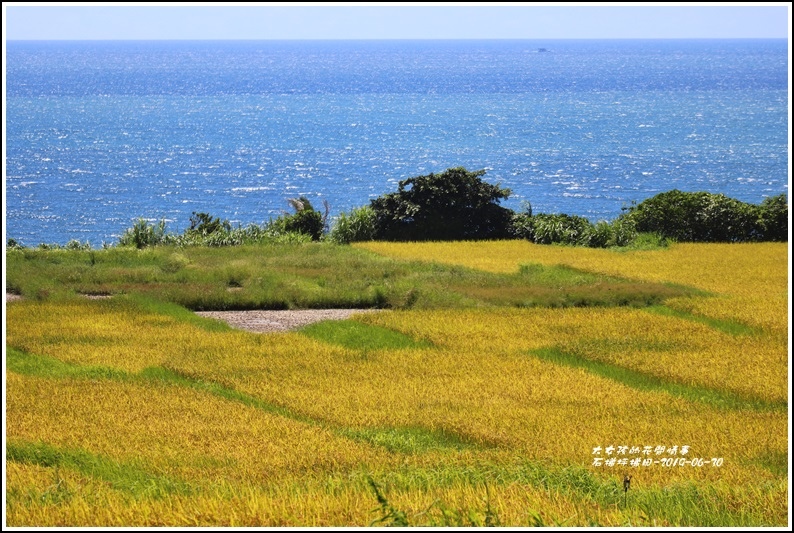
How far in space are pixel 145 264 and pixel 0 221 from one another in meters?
16.7

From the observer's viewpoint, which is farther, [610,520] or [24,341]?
[24,341]

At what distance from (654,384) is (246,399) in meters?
5.31

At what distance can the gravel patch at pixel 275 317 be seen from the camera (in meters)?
18.6

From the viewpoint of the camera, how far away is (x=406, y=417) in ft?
38.3

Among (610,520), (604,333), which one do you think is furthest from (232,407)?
(604,333)

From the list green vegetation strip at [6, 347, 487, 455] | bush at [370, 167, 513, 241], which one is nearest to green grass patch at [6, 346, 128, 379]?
green vegetation strip at [6, 347, 487, 455]

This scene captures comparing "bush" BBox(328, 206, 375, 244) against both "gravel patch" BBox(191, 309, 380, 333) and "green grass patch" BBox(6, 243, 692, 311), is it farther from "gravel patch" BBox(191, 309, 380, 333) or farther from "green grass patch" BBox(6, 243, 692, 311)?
"gravel patch" BBox(191, 309, 380, 333)

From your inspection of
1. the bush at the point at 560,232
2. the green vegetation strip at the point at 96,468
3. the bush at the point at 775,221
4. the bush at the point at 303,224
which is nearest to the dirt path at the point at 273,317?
the green vegetation strip at the point at 96,468

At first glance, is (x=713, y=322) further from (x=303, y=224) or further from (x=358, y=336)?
(x=303, y=224)

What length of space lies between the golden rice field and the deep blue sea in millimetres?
30997

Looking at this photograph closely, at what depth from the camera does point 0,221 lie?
25.6 feet

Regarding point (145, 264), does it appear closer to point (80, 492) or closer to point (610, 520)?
point (80, 492)

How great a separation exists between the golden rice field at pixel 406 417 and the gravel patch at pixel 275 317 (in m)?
0.85

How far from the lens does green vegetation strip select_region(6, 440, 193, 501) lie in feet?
26.9
